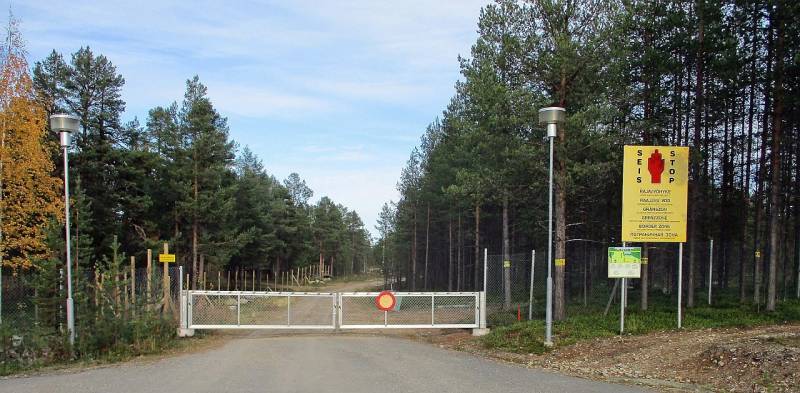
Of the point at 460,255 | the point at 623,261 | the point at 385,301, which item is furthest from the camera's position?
the point at 460,255

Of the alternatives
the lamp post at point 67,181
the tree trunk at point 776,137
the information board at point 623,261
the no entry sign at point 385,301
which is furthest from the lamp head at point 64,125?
the tree trunk at point 776,137

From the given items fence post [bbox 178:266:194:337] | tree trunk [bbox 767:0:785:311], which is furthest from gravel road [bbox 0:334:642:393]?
tree trunk [bbox 767:0:785:311]

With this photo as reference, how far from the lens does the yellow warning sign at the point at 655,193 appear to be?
1474cm

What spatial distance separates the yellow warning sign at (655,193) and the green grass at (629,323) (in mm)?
2480

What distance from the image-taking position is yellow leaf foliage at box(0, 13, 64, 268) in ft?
60.7

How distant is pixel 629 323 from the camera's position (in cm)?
1570

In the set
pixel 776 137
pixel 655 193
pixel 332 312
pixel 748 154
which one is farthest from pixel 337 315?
pixel 748 154

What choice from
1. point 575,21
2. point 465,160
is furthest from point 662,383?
point 465,160

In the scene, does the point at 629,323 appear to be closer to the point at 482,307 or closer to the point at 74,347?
the point at 482,307

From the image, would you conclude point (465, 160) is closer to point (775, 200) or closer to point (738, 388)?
point (775, 200)

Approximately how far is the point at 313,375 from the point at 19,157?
48.5 feet

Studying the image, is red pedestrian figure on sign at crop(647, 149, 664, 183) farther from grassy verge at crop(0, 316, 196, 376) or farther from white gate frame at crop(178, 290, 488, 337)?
grassy verge at crop(0, 316, 196, 376)

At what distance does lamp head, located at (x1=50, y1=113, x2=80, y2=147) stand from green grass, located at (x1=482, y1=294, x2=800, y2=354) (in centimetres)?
1111

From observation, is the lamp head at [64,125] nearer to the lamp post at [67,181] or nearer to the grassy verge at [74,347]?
the lamp post at [67,181]
